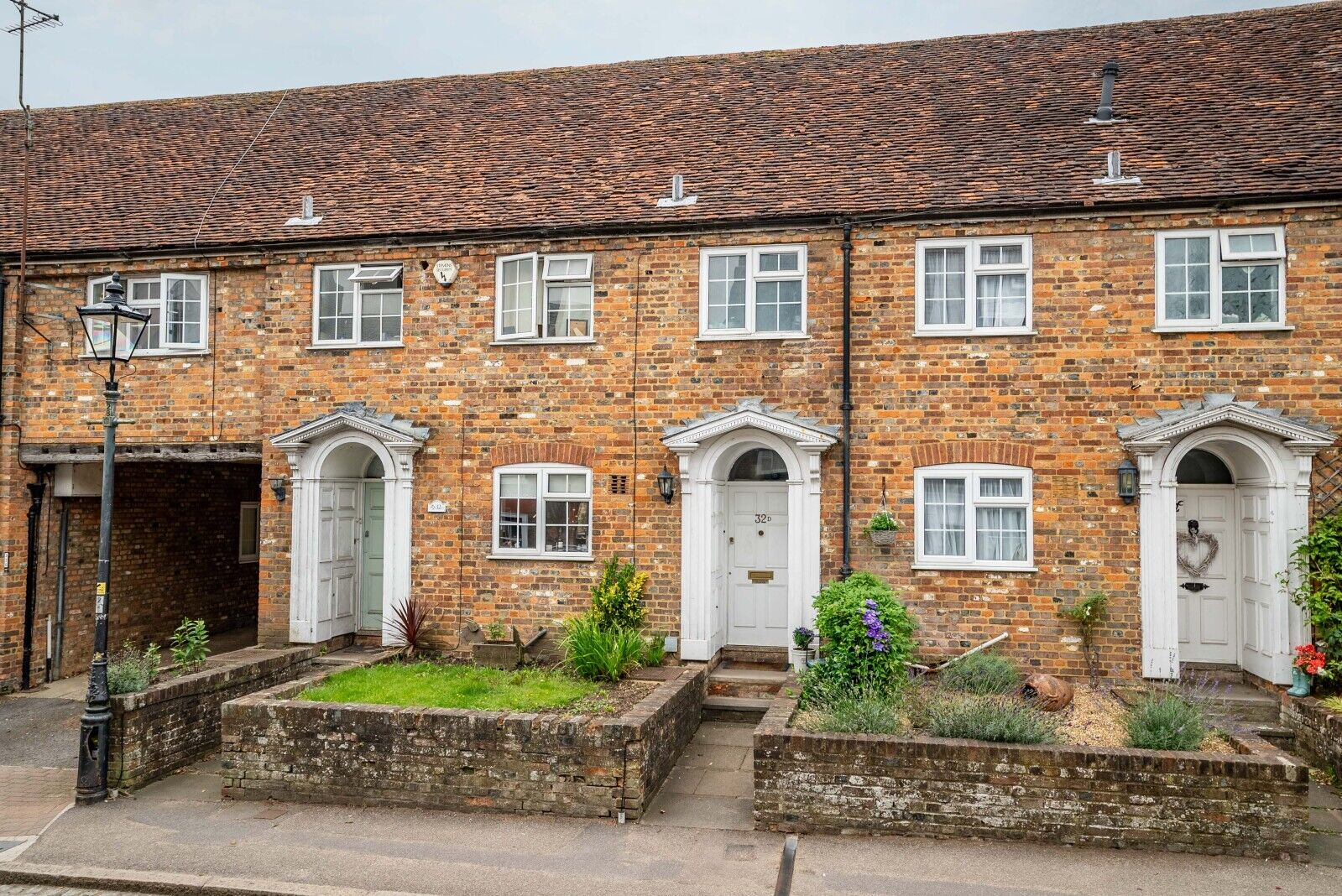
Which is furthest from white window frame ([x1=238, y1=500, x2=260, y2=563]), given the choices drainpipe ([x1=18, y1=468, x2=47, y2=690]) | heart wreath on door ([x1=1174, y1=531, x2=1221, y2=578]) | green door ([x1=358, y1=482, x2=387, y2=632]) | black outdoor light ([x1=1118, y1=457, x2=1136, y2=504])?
heart wreath on door ([x1=1174, y1=531, x2=1221, y2=578])

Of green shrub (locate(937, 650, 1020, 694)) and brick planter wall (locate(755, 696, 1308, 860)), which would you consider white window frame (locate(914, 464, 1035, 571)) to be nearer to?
green shrub (locate(937, 650, 1020, 694))

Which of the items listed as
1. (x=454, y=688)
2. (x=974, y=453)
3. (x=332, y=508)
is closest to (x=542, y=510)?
(x=332, y=508)

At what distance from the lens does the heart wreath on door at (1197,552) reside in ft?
36.6

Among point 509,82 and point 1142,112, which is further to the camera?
point 509,82

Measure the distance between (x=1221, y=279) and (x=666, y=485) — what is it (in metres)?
6.85

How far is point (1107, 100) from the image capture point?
12.4 metres

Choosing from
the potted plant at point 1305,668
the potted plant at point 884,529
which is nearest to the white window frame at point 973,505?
the potted plant at point 884,529

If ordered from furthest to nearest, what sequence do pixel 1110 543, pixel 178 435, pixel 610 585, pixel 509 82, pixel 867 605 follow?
pixel 509 82
pixel 178 435
pixel 610 585
pixel 1110 543
pixel 867 605

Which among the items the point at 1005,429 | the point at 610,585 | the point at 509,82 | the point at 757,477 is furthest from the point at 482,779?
the point at 509,82

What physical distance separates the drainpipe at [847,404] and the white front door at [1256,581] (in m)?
4.52

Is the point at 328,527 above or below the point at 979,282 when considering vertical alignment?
below

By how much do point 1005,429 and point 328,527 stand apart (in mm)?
8876

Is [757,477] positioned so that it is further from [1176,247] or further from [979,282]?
[1176,247]

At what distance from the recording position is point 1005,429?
36.4ft
